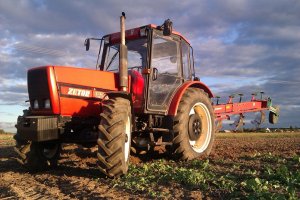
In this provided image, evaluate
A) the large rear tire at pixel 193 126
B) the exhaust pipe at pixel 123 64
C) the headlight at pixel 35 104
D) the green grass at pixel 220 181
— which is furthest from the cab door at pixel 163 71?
the headlight at pixel 35 104

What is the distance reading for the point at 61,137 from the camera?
721cm

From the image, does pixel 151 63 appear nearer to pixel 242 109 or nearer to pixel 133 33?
pixel 133 33

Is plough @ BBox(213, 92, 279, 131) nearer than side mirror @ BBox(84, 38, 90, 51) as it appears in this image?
No

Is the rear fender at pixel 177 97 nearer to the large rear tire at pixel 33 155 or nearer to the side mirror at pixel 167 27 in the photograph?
the side mirror at pixel 167 27

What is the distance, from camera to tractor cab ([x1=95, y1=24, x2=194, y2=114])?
313 inches

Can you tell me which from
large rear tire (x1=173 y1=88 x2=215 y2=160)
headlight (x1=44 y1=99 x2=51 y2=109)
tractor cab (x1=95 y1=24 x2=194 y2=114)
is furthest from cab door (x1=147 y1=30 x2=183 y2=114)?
headlight (x1=44 y1=99 x2=51 y2=109)

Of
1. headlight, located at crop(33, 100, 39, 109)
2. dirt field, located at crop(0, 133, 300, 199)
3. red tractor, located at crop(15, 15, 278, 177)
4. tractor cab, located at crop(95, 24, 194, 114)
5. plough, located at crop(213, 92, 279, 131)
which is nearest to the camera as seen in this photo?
dirt field, located at crop(0, 133, 300, 199)

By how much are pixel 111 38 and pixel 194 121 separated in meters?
2.51

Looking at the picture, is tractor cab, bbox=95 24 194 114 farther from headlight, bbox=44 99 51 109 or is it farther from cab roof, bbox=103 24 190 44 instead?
headlight, bbox=44 99 51 109

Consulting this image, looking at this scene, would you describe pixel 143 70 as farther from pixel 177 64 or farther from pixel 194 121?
pixel 194 121

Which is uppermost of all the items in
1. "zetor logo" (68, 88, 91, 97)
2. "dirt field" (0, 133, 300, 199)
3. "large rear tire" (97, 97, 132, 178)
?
"zetor logo" (68, 88, 91, 97)

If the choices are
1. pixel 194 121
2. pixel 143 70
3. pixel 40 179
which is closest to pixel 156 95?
pixel 143 70

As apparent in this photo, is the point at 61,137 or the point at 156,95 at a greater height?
the point at 156,95

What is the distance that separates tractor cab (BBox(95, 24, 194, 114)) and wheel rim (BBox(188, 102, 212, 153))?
2.43 feet
